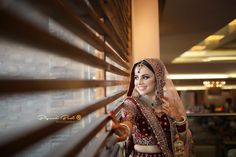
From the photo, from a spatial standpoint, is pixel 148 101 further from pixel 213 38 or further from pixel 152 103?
pixel 213 38

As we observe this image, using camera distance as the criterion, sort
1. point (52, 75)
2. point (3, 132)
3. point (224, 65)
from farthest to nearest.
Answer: point (224, 65)
point (52, 75)
point (3, 132)

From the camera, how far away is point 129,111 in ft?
3.76

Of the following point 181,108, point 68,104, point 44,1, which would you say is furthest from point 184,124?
point 44,1

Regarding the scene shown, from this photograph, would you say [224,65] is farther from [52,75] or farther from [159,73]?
[52,75]

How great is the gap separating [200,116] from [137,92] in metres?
7.64

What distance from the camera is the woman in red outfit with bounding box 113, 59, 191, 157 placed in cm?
121

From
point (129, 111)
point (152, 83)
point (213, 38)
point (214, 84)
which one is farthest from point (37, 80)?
point (214, 84)

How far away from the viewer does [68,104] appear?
0.53 m

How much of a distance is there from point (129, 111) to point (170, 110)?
235mm

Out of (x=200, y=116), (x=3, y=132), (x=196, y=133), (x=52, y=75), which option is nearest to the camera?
(x=3, y=132)

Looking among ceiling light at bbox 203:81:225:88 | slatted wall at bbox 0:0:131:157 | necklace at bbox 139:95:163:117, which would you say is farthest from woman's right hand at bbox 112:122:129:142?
ceiling light at bbox 203:81:225:88

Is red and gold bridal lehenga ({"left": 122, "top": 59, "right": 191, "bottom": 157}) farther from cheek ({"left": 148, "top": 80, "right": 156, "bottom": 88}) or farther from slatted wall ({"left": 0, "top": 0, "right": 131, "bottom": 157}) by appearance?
slatted wall ({"left": 0, "top": 0, "right": 131, "bottom": 157})

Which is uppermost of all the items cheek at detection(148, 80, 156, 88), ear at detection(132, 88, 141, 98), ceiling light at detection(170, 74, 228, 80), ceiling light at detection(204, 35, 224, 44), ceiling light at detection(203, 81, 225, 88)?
ceiling light at detection(204, 35, 224, 44)

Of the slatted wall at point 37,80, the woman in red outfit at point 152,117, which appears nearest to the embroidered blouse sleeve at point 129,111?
the woman in red outfit at point 152,117
